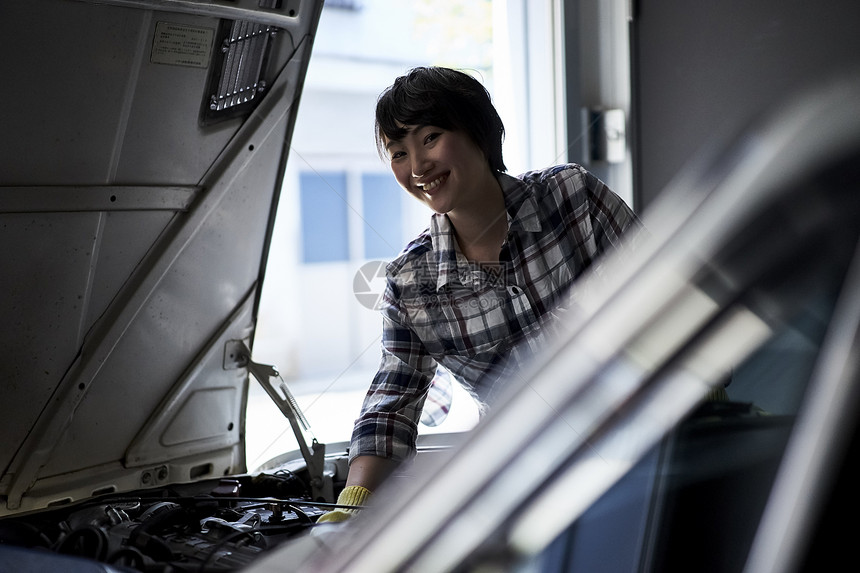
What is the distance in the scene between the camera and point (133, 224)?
5.49ft

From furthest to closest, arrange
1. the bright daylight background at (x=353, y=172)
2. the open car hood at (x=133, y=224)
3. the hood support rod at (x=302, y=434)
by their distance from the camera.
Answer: the bright daylight background at (x=353, y=172) < the hood support rod at (x=302, y=434) < the open car hood at (x=133, y=224)

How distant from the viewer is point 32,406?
63.9 inches

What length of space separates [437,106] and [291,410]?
2.51 feet

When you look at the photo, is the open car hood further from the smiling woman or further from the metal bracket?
the smiling woman

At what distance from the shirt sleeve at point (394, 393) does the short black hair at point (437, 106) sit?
35 cm

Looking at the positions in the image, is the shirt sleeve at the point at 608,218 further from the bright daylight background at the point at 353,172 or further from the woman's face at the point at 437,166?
the bright daylight background at the point at 353,172

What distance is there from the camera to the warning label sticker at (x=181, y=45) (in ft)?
5.08

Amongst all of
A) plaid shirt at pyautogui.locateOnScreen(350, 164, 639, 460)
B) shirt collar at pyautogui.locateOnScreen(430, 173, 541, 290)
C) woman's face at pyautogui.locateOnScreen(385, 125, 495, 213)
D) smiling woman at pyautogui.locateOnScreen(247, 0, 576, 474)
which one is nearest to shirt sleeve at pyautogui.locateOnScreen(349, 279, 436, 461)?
plaid shirt at pyautogui.locateOnScreen(350, 164, 639, 460)

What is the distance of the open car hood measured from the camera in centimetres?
150

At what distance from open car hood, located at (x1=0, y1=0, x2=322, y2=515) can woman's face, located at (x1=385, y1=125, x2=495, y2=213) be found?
0.33 meters

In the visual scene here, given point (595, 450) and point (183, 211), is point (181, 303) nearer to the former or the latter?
point (183, 211)

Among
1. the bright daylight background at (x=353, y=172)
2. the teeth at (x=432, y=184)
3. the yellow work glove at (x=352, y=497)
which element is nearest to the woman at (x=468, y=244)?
the teeth at (x=432, y=184)

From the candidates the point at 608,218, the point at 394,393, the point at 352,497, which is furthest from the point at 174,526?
the point at 608,218

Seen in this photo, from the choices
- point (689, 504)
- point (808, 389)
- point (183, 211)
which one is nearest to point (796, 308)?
point (808, 389)
